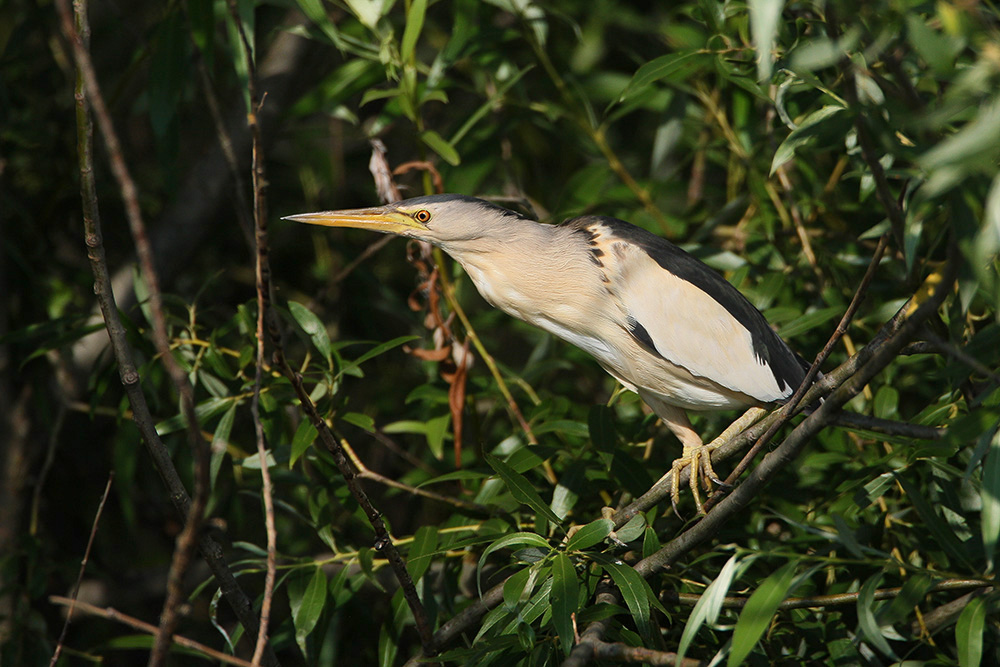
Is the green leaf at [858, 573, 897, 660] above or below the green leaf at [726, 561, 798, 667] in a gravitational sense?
below

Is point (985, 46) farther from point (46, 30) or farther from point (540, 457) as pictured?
point (46, 30)

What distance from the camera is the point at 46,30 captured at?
2.11 m

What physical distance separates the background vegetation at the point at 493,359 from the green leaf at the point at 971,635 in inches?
0.5

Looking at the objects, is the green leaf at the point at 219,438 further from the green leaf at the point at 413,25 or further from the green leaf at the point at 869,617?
the green leaf at the point at 869,617

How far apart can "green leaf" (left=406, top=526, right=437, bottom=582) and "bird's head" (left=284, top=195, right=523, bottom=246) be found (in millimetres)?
571

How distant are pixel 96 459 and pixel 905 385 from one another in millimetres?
1967

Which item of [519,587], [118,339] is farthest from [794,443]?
[118,339]

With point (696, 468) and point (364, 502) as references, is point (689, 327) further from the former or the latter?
point (364, 502)

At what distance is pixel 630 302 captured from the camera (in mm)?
1557

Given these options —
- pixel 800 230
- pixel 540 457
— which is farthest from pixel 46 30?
pixel 800 230

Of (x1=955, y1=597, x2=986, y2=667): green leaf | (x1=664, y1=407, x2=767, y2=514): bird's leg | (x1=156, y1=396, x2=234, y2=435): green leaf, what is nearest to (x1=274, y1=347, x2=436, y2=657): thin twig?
(x1=156, y1=396, x2=234, y2=435): green leaf

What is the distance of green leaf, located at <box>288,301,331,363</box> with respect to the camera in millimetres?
1473

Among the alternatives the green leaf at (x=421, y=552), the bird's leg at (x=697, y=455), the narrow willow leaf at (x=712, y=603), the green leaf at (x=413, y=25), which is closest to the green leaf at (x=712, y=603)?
the narrow willow leaf at (x=712, y=603)

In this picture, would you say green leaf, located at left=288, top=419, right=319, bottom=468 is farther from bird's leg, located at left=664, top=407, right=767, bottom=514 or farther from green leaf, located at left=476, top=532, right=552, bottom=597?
bird's leg, located at left=664, top=407, right=767, bottom=514
